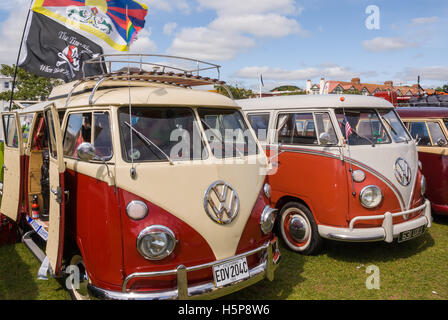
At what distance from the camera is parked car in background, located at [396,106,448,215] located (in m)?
6.61

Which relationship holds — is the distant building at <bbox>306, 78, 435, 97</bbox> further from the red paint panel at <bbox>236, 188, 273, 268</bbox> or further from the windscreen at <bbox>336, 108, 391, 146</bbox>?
the red paint panel at <bbox>236, 188, 273, 268</bbox>

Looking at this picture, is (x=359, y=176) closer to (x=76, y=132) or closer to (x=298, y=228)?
(x=298, y=228)

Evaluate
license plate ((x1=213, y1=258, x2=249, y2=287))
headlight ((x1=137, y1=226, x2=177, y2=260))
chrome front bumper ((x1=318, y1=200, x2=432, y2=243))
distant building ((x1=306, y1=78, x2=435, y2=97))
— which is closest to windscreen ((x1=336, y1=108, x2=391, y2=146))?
chrome front bumper ((x1=318, y1=200, x2=432, y2=243))

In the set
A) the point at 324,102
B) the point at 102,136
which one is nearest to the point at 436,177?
the point at 324,102

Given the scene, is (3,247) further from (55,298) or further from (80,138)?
(80,138)

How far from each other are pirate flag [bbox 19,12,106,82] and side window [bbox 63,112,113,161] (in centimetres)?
238

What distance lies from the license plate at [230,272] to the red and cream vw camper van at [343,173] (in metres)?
1.88

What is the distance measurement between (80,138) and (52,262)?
1296mm

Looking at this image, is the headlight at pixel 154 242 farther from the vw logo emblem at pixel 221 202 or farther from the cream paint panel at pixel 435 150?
the cream paint panel at pixel 435 150

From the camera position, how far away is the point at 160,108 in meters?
3.80

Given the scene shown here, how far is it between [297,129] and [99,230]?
137 inches

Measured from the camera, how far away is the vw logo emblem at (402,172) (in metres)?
5.13
